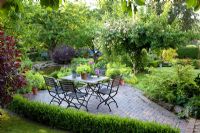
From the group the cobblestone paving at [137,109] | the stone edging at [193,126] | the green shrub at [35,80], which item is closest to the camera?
the stone edging at [193,126]

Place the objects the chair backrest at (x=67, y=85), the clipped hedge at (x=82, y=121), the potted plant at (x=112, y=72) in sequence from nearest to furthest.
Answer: the clipped hedge at (x=82, y=121), the chair backrest at (x=67, y=85), the potted plant at (x=112, y=72)

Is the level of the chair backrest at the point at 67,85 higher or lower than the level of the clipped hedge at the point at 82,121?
higher

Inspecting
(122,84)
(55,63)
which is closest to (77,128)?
(122,84)

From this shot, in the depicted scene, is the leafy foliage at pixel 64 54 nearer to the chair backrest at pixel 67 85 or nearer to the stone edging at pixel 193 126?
the chair backrest at pixel 67 85

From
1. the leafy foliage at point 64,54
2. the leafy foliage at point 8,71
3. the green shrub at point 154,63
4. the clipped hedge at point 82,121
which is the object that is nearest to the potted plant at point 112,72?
the clipped hedge at point 82,121

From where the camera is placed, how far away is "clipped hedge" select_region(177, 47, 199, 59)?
78.4ft

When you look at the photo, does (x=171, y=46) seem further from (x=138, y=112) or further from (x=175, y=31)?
(x=138, y=112)

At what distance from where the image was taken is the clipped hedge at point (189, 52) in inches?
941

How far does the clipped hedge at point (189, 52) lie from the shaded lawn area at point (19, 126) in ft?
59.3

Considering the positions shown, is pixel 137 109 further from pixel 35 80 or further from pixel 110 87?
pixel 35 80

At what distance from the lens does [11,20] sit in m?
→ 11.6

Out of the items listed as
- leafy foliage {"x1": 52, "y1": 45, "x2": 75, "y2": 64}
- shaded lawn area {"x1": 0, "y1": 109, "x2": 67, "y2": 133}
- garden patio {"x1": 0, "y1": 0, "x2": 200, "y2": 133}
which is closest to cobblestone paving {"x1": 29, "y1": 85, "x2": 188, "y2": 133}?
garden patio {"x1": 0, "y1": 0, "x2": 200, "y2": 133}

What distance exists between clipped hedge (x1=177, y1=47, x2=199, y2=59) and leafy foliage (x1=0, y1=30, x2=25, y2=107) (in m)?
18.4

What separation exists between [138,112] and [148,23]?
634 cm
